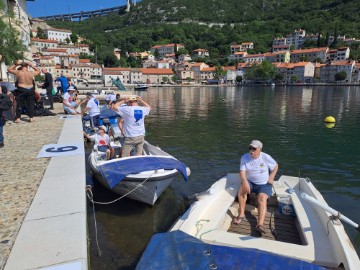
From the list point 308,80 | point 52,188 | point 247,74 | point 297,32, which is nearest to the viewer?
point 52,188

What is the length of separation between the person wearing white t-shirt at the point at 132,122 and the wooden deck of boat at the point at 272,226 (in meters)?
3.45

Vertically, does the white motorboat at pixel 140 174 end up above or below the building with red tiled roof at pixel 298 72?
below

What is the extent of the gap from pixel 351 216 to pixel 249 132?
12057 millimetres

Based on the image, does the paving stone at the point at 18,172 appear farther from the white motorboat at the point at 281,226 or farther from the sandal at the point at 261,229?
the sandal at the point at 261,229

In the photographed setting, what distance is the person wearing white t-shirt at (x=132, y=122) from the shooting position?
8117 millimetres

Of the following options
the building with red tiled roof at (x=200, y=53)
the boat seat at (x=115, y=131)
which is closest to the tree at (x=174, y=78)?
the building with red tiled roof at (x=200, y=53)

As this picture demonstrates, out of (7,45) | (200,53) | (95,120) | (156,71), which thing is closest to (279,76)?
(156,71)

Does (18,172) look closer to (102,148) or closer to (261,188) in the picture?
(102,148)

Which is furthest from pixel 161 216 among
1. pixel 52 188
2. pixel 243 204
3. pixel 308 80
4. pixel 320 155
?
pixel 308 80

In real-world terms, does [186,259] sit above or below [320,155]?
above

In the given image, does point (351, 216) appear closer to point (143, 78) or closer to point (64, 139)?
point (64, 139)

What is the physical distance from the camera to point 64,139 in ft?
31.7

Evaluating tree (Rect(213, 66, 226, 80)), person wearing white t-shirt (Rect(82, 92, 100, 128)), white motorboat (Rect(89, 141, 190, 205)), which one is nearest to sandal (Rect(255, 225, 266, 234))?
white motorboat (Rect(89, 141, 190, 205))

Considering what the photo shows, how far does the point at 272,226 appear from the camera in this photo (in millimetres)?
6051
